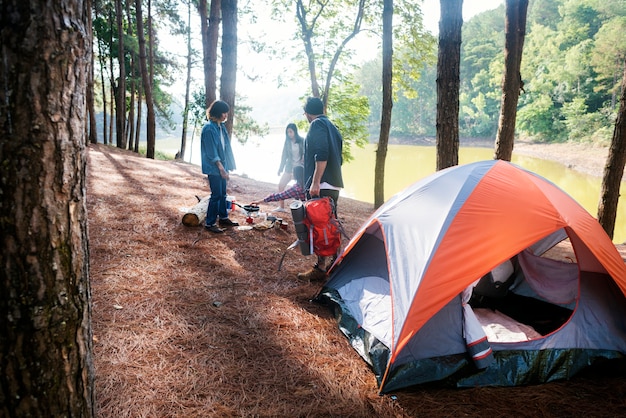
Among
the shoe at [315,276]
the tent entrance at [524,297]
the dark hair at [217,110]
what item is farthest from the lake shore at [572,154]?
the dark hair at [217,110]

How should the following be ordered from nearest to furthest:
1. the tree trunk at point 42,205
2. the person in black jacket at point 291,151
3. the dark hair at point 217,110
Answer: the tree trunk at point 42,205 < the dark hair at point 217,110 < the person in black jacket at point 291,151

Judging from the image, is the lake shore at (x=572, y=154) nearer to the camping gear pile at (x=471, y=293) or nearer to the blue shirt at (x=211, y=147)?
the camping gear pile at (x=471, y=293)

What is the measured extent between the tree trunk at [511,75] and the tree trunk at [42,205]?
7088 millimetres

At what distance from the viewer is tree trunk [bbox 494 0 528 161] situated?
689 cm

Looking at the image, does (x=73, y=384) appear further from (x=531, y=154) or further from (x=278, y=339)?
(x=531, y=154)

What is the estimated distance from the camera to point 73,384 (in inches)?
56.3

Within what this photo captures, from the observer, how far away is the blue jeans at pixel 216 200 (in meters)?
5.07

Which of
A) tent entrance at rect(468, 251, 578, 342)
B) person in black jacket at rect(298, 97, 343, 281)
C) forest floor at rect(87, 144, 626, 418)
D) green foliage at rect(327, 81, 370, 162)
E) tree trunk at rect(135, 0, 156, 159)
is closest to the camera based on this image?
forest floor at rect(87, 144, 626, 418)

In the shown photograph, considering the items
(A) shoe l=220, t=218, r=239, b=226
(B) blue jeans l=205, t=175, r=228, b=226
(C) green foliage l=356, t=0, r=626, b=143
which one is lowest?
(A) shoe l=220, t=218, r=239, b=226

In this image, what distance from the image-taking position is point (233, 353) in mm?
2771

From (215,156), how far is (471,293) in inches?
135

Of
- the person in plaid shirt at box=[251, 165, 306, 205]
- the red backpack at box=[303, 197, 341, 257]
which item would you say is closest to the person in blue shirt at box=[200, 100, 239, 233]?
the person in plaid shirt at box=[251, 165, 306, 205]

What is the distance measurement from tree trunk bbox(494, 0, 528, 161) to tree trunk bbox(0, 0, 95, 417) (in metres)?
7.09

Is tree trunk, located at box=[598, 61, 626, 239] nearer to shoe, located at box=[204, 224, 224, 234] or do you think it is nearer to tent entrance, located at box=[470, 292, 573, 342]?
tent entrance, located at box=[470, 292, 573, 342]
